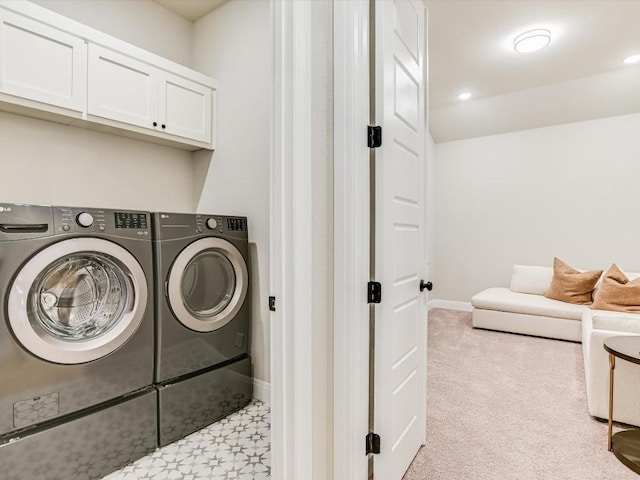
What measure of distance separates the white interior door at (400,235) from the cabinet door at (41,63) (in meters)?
1.78

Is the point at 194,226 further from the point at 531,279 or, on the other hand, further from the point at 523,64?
the point at 531,279

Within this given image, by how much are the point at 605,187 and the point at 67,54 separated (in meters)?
5.43

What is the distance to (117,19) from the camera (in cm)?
253

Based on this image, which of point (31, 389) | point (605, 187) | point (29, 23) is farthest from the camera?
point (605, 187)

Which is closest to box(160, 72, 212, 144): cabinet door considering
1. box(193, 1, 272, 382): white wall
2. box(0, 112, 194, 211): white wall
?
box(193, 1, 272, 382): white wall

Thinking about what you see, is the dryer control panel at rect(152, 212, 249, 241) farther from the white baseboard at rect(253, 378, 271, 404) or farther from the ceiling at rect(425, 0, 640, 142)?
the ceiling at rect(425, 0, 640, 142)

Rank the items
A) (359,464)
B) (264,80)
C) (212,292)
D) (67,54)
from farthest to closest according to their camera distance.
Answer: (264,80)
(212,292)
(67,54)
(359,464)

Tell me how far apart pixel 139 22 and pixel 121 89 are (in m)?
0.75

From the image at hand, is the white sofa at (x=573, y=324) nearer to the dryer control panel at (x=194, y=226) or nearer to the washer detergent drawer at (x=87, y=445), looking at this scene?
the dryer control panel at (x=194, y=226)

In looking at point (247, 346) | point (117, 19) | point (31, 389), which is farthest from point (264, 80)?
point (31, 389)

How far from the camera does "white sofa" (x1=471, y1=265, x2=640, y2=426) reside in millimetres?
2082

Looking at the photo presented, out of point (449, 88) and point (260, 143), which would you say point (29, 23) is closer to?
point (260, 143)

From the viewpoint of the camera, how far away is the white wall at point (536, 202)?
428cm

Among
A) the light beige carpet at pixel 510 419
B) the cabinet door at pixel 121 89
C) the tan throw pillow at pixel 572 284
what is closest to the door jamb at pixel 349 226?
the light beige carpet at pixel 510 419
